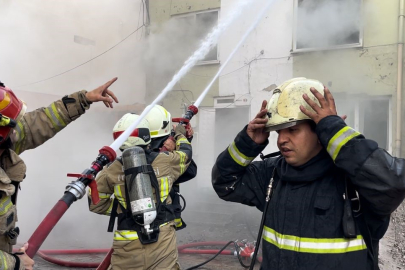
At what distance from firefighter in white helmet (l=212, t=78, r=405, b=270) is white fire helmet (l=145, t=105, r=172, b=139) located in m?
1.44

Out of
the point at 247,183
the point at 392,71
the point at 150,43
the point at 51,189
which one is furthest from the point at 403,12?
the point at 51,189

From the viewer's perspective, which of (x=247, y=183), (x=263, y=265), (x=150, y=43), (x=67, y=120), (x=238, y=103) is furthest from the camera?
(x=150, y=43)

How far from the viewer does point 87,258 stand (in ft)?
15.9

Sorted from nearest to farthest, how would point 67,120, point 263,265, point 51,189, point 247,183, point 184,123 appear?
1. point 263,265
2. point 247,183
3. point 67,120
4. point 184,123
5. point 51,189

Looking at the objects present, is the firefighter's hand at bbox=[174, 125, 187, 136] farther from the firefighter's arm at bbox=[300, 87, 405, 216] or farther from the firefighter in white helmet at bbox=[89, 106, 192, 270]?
the firefighter's arm at bbox=[300, 87, 405, 216]

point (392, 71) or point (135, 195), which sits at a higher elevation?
point (392, 71)

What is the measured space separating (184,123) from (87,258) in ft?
8.63

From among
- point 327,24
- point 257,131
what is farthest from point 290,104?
point 327,24

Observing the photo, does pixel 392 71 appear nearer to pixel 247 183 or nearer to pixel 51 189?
pixel 247 183

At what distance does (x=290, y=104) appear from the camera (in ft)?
5.68

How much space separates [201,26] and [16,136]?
327 inches

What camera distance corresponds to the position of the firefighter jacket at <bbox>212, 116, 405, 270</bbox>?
4.70 feet

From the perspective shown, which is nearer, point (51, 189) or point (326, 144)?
point (326, 144)

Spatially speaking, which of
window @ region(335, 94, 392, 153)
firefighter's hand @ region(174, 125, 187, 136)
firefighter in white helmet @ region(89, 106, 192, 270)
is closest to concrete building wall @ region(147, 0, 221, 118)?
window @ region(335, 94, 392, 153)
